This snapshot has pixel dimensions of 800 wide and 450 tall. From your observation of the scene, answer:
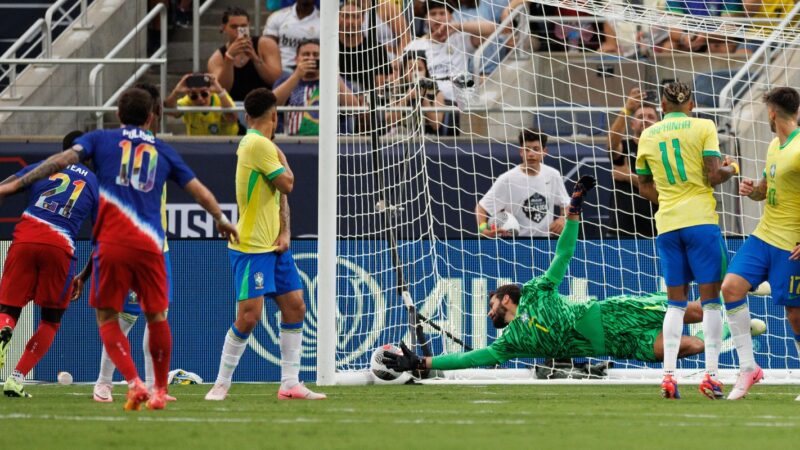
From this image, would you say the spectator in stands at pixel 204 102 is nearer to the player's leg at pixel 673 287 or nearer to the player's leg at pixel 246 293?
the player's leg at pixel 246 293

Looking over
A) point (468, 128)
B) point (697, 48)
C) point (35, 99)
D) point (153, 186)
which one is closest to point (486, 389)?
point (153, 186)

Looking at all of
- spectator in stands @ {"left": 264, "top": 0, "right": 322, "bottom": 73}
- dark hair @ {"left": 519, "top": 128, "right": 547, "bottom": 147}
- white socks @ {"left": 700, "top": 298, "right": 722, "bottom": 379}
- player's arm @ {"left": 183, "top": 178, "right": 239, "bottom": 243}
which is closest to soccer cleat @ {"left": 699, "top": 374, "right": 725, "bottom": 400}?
white socks @ {"left": 700, "top": 298, "right": 722, "bottom": 379}

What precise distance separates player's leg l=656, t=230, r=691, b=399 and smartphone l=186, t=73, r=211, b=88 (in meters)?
7.45

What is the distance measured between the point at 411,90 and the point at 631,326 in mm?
3109

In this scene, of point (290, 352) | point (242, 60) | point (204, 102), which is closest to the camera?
point (290, 352)

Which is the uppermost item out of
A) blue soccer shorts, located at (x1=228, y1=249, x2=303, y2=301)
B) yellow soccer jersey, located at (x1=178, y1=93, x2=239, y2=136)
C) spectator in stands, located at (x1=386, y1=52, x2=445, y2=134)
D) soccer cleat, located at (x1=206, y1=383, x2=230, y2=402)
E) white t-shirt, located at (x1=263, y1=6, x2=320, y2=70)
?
white t-shirt, located at (x1=263, y1=6, x2=320, y2=70)

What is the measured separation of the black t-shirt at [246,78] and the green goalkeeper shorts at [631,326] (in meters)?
6.58

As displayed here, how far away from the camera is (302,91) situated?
1574cm

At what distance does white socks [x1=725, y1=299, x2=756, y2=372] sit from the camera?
9.11 meters

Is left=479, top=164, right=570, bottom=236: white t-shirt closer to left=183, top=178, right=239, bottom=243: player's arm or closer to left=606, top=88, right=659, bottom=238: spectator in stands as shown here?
left=606, top=88, right=659, bottom=238: spectator in stands

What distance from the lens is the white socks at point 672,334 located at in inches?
360

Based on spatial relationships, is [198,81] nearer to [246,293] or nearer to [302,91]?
[302,91]

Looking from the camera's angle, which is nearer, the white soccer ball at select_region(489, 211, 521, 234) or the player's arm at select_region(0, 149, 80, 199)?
the player's arm at select_region(0, 149, 80, 199)

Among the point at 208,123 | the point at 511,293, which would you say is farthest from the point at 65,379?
the point at 511,293
